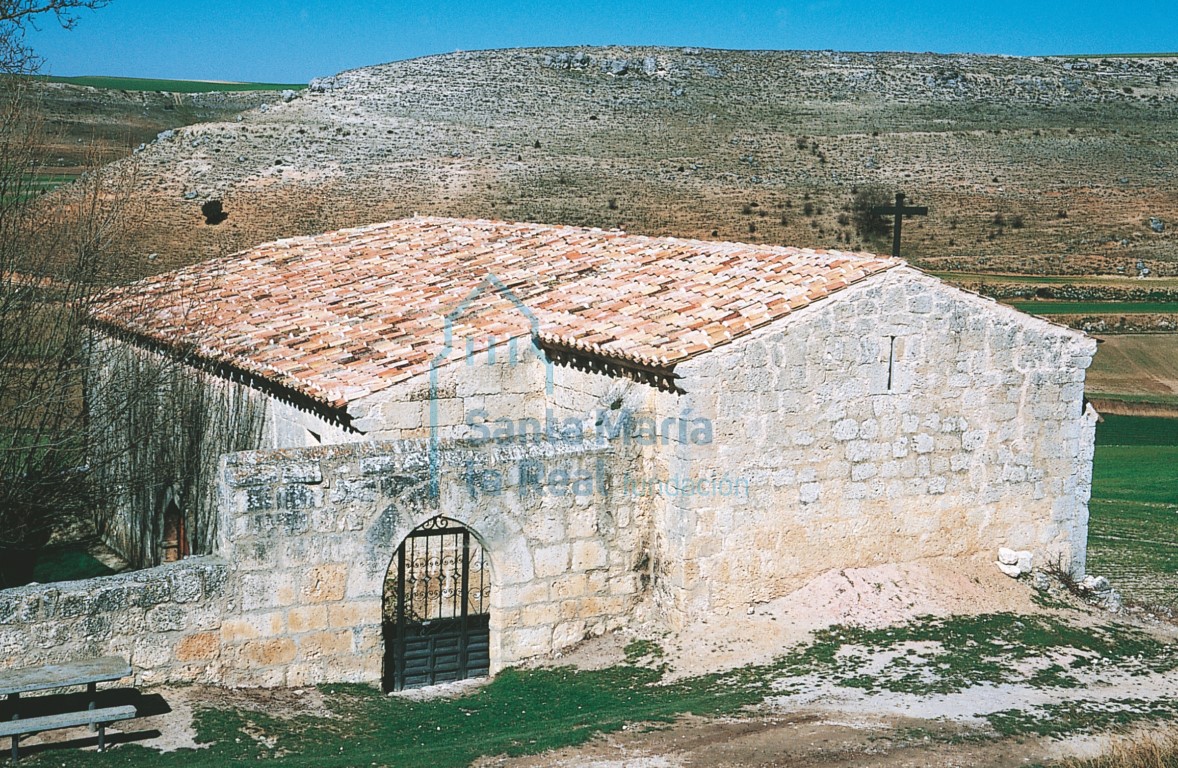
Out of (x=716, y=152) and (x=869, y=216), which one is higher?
(x=716, y=152)

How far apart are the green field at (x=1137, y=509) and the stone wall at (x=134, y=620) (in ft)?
31.3

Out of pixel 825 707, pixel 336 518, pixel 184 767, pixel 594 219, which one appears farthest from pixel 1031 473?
pixel 594 219

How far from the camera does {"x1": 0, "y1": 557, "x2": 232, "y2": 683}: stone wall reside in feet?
26.1

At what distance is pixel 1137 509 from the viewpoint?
57.5 feet

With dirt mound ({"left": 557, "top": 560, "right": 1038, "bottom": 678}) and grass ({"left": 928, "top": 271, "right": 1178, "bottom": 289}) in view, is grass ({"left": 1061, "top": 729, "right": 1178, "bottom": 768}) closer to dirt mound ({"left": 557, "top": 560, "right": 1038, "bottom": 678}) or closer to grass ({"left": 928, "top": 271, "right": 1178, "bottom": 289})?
dirt mound ({"left": 557, "top": 560, "right": 1038, "bottom": 678})

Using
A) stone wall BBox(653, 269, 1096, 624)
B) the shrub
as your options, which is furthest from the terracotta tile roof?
the shrub

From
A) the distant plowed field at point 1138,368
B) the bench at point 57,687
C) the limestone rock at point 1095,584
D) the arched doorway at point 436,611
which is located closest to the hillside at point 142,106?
the distant plowed field at point 1138,368

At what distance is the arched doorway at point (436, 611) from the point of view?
33.5 ft

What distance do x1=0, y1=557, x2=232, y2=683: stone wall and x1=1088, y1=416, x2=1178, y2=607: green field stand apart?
Result: 376 inches

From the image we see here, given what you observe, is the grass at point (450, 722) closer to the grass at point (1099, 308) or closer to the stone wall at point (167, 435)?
the stone wall at point (167, 435)

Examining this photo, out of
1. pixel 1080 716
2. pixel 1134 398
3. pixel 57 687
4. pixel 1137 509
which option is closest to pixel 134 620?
pixel 57 687

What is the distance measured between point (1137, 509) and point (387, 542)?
1281 centimetres

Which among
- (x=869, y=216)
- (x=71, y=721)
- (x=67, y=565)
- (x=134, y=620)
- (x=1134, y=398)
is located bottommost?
(x=67, y=565)

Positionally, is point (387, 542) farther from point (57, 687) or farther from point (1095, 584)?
point (1095, 584)
